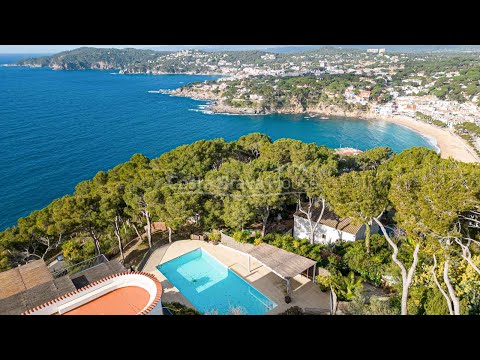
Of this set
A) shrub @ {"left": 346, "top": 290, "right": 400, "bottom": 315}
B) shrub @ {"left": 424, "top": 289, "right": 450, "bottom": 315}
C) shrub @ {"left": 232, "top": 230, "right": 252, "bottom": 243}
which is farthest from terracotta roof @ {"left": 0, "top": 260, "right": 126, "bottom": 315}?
shrub @ {"left": 424, "top": 289, "right": 450, "bottom": 315}

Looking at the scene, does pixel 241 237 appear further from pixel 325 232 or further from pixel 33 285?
pixel 33 285

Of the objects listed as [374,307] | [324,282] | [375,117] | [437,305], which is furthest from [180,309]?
[375,117]

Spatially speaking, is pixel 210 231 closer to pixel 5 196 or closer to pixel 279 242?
pixel 279 242

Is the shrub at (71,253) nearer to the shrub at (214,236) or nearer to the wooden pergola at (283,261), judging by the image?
the shrub at (214,236)

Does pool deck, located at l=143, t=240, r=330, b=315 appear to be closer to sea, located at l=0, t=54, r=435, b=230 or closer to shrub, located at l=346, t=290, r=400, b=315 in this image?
shrub, located at l=346, t=290, r=400, b=315

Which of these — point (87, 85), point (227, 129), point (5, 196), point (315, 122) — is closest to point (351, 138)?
point (315, 122)
